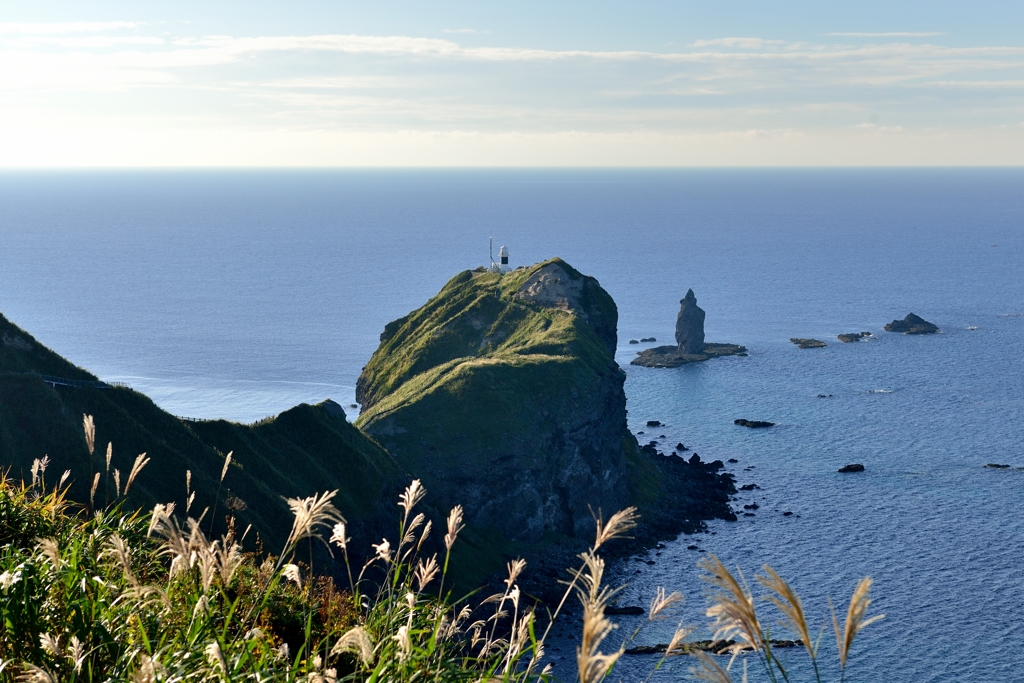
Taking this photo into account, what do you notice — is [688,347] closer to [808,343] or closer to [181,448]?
[808,343]

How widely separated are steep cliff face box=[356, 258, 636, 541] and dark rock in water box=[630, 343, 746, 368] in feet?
138

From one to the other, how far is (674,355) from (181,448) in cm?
11482

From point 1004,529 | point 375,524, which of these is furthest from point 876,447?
point 375,524

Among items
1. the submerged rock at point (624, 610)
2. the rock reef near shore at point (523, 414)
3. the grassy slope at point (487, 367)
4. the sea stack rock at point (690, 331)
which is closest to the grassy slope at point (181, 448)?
the rock reef near shore at point (523, 414)

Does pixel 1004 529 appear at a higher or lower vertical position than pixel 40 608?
lower

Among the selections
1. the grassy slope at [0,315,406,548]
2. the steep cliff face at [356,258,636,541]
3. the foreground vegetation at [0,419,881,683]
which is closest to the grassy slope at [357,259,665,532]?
the steep cliff face at [356,258,636,541]

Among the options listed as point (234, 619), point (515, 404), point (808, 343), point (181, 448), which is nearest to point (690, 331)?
point (808, 343)

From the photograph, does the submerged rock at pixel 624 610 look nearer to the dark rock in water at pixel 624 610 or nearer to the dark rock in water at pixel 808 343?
the dark rock in water at pixel 624 610

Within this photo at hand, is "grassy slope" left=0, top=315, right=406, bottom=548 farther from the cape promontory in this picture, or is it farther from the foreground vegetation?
the cape promontory

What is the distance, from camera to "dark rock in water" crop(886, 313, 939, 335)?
586 feet

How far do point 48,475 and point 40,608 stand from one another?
39239mm

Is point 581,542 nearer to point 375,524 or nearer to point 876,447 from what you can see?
point 375,524

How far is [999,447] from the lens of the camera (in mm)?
111625

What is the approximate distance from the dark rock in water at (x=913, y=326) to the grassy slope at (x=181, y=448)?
13605 centimetres
